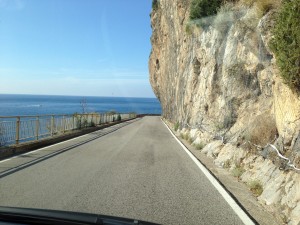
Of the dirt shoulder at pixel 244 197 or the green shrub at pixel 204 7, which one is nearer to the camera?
the dirt shoulder at pixel 244 197

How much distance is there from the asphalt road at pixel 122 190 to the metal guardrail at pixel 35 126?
339cm

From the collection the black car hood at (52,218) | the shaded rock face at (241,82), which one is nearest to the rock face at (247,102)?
the shaded rock face at (241,82)

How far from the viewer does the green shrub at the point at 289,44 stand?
830 centimetres

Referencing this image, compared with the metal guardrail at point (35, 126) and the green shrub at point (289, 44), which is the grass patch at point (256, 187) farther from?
the metal guardrail at point (35, 126)

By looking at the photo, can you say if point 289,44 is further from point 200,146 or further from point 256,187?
point 200,146

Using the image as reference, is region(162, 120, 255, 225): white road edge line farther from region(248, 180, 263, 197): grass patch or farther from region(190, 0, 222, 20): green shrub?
region(190, 0, 222, 20): green shrub

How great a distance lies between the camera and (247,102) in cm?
1477

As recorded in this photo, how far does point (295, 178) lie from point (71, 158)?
7601mm

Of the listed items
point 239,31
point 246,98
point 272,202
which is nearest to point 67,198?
point 272,202

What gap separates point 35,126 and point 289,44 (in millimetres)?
12297

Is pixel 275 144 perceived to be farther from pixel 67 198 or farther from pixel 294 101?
pixel 67 198

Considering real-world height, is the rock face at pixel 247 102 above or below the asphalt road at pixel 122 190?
above

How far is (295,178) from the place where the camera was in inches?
267

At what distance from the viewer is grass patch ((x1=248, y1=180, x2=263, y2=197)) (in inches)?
311
